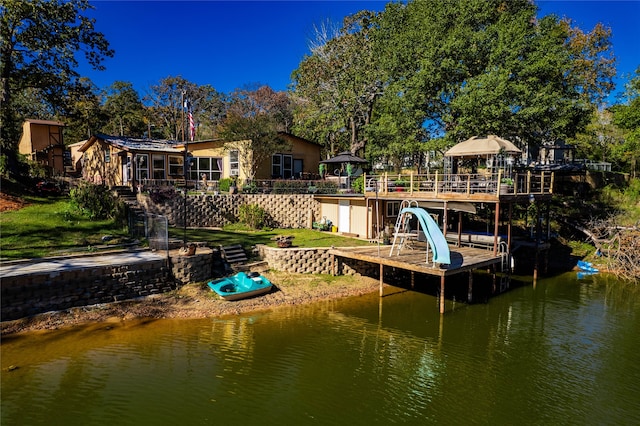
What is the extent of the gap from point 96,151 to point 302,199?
19.0 meters

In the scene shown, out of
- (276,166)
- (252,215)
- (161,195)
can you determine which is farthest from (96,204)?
(276,166)

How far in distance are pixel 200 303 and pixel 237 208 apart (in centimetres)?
1070

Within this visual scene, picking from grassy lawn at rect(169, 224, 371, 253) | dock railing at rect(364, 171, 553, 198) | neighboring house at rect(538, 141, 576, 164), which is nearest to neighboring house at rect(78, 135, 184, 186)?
grassy lawn at rect(169, 224, 371, 253)

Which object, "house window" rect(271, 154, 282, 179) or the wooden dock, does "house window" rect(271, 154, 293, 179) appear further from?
the wooden dock

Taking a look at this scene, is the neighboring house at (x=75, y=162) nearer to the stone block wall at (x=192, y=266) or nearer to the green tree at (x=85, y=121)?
the green tree at (x=85, y=121)

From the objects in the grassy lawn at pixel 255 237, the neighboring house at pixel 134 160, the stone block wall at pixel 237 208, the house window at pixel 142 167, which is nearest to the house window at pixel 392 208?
the grassy lawn at pixel 255 237

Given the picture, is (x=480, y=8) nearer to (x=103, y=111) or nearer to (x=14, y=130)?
(x=14, y=130)

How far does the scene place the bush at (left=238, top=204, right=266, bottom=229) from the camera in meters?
23.8

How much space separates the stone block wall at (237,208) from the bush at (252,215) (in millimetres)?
661

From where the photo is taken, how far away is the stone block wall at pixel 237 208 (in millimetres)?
23281

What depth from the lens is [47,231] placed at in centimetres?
1786

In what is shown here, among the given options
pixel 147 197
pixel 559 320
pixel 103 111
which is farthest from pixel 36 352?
pixel 103 111

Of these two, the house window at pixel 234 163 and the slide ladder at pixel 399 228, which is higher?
the house window at pixel 234 163

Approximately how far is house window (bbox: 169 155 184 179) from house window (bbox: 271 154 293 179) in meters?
7.09
